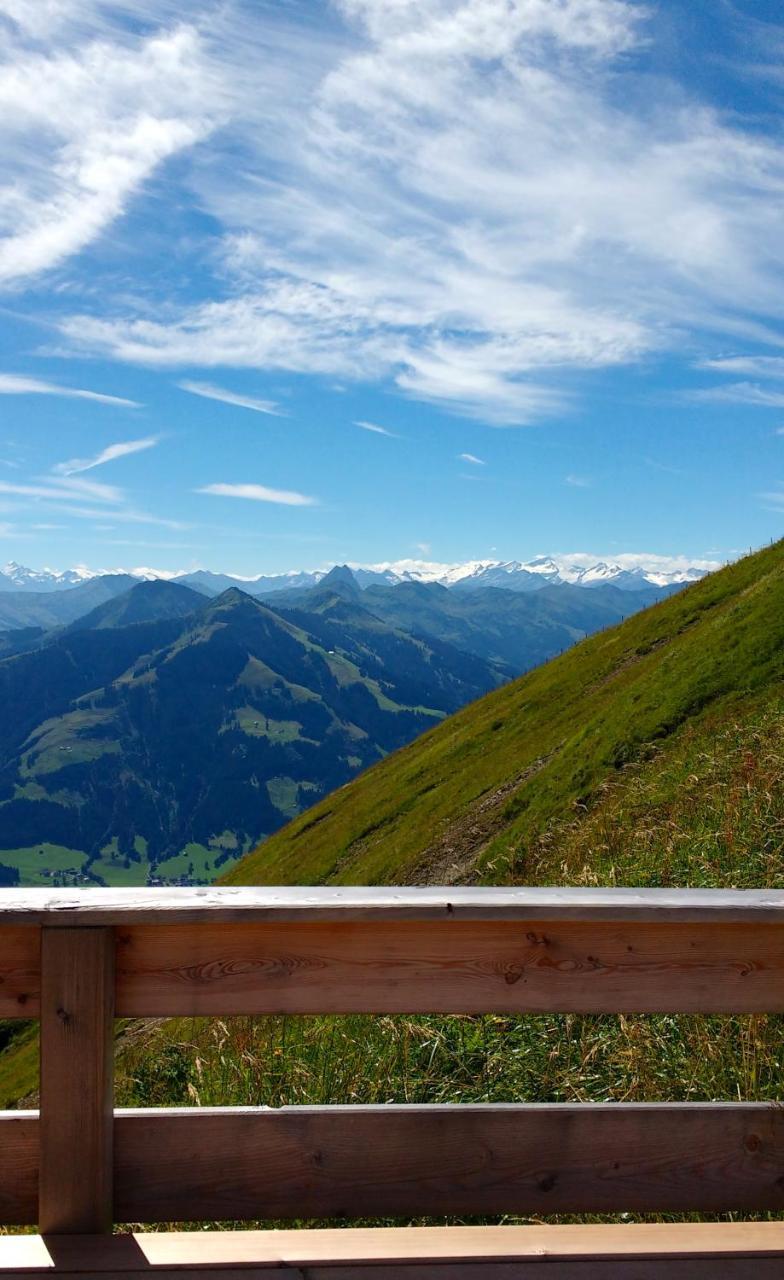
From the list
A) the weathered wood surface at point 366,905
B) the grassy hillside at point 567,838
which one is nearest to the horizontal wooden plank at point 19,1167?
the weathered wood surface at point 366,905

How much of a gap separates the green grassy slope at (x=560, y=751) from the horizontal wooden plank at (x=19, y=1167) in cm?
625

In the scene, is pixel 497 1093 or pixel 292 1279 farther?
pixel 497 1093

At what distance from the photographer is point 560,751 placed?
114 ft

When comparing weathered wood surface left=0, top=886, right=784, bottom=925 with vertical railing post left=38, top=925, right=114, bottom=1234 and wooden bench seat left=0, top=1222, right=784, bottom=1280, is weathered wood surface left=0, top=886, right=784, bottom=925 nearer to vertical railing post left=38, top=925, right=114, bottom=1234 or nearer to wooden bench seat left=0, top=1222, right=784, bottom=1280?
vertical railing post left=38, top=925, right=114, bottom=1234

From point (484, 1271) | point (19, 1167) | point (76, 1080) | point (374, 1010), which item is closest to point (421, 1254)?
point (484, 1271)

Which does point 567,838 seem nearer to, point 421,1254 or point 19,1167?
point 421,1254

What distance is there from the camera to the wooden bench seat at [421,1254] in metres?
3.55

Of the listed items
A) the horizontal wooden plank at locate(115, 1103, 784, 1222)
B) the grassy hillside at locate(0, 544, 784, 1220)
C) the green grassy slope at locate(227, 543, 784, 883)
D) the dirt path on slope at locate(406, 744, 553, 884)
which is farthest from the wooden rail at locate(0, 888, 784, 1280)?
the dirt path on slope at locate(406, 744, 553, 884)

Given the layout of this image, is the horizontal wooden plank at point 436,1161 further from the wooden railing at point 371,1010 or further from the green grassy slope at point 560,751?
the green grassy slope at point 560,751

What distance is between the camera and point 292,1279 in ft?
11.5

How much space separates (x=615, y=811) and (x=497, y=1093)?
12.4 m

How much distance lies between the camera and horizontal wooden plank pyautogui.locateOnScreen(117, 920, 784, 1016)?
3730 millimetres

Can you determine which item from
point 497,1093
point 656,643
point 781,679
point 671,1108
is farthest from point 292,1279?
point 656,643

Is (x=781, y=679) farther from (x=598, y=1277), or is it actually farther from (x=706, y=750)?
(x=598, y=1277)
